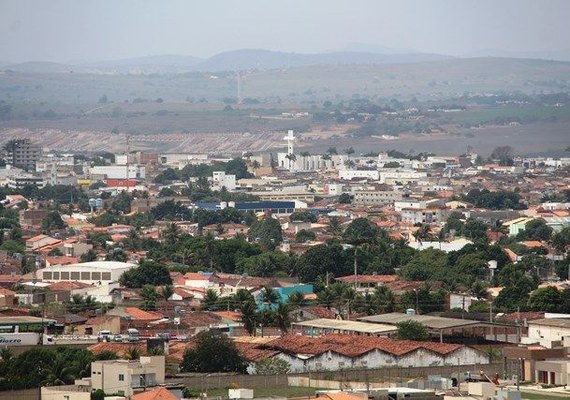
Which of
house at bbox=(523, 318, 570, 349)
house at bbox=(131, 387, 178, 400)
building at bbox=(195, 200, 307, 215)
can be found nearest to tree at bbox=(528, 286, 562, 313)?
house at bbox=(523, 318, 570, 349)

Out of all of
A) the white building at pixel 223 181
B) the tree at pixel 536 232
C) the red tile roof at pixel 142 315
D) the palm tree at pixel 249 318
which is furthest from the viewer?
the white building at pixel 223 181

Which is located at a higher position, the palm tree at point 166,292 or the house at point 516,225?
the palm tree at point 166,292

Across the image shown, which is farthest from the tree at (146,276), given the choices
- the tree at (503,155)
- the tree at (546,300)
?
the tree at (503,155)

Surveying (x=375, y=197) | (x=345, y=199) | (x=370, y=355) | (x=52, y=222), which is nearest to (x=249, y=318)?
(x=370, y=355)

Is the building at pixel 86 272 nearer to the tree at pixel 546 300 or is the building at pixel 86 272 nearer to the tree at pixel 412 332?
the tree at pixel 546 300

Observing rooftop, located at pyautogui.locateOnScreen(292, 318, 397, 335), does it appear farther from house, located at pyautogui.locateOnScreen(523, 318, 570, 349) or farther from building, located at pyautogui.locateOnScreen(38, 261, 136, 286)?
building, located at pyautogui.locateOnScreen(38, 261, 136, 286)

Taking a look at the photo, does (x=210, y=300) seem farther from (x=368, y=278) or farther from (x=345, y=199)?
→ (x=345, y=199)
